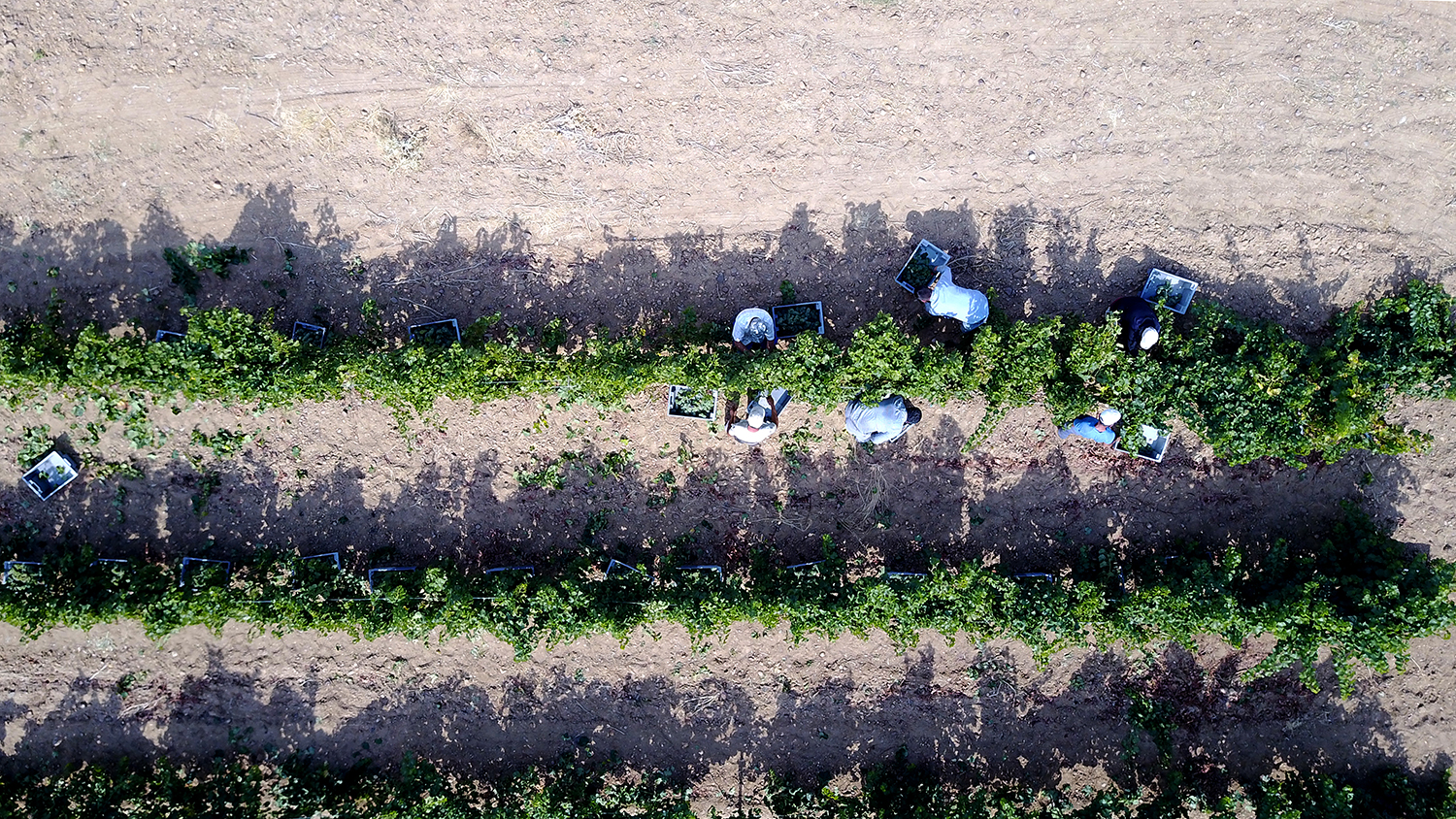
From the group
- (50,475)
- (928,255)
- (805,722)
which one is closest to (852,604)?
(805,722)

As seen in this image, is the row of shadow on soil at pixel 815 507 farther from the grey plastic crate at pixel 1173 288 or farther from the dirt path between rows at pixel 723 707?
the grey plastic crate at pixel 1173 288

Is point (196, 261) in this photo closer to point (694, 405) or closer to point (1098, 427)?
point (694, 405)

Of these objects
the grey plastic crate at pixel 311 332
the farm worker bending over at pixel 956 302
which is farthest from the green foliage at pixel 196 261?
the farm worker bending over at pixel 956 302

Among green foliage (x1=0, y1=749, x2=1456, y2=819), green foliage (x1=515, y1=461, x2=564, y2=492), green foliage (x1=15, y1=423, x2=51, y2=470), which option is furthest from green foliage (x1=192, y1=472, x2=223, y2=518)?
green foliage (x1=515, y1=461, x2=564, y2=492)

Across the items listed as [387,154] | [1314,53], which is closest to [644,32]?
[387,154]

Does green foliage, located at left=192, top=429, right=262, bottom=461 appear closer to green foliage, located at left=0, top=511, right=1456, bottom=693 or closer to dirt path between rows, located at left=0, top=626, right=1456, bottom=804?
green foliage, located at left=0, top=511, right=1456, bottom=693

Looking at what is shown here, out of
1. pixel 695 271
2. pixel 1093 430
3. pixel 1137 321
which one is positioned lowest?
pixel 1093 430
